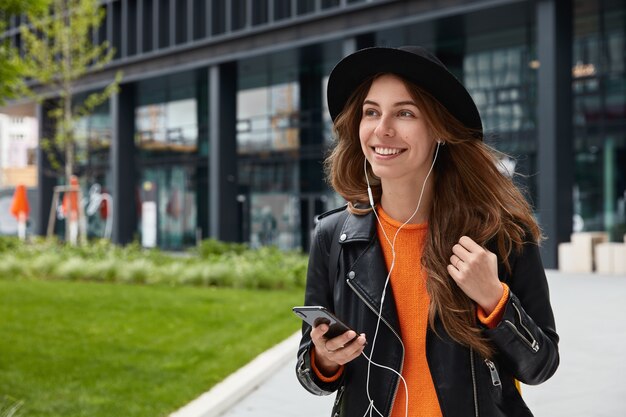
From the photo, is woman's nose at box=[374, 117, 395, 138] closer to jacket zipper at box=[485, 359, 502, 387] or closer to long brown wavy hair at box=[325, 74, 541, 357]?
long brown wavy hair at box=[325, 74, 541, 357]

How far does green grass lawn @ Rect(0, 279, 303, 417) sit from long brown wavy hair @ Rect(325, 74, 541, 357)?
16.1 feet

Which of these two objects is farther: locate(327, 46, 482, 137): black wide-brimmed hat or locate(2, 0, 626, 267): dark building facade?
locate(2, 0, 626, 267): dark building facade

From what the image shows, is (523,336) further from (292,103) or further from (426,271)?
(292,103)

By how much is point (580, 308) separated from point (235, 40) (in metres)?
20.4

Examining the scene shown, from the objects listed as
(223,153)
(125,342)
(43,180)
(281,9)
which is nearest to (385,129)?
(125,342)

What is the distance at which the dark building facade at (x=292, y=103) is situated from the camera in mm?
20812

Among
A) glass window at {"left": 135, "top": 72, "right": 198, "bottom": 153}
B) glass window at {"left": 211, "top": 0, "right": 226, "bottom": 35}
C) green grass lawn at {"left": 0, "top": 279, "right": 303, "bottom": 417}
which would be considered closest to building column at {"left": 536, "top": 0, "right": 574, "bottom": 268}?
green grass lawn at {"left": 0, "top": 279, "right": 303, "bottom": 417}

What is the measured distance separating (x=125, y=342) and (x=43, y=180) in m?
32.8

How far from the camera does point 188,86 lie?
112ft

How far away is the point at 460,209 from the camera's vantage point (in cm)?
221

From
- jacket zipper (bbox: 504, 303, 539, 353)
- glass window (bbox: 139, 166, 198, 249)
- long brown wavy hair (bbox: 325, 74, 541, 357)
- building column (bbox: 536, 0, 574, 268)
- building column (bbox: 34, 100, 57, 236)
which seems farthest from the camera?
building column (bbox: 34, 100, 57, 236)

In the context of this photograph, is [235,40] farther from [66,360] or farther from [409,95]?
[409,95]

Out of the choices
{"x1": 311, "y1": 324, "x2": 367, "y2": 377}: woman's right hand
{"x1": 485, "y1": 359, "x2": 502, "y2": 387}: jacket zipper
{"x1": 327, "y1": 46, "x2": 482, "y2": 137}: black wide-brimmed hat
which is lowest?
{"x1": 485, "y1": 359, "x2": 502, "y2": 387}: jacket zipper

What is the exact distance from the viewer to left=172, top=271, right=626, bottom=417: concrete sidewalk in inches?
247
